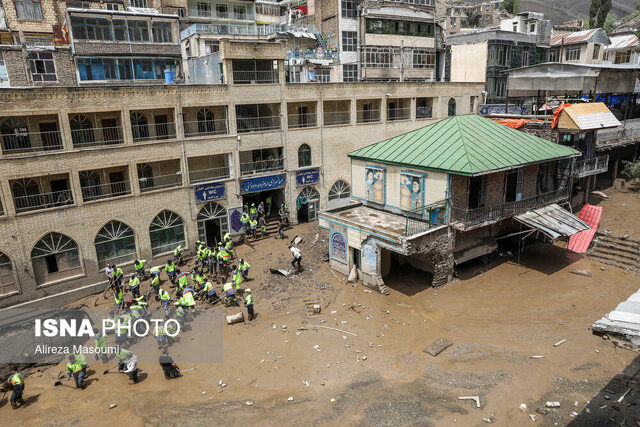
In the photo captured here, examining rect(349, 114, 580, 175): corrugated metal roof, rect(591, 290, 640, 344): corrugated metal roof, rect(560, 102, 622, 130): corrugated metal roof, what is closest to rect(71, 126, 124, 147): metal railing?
rect(349, 114, 580, 175): corrugated metal roof

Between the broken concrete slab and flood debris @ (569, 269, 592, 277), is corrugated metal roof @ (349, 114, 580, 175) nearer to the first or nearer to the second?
flood debris @ (569, 269, 592, 277)

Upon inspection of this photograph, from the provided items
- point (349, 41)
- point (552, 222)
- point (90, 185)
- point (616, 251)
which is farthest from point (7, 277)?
point (349, 41)

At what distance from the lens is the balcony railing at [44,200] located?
23.0 m

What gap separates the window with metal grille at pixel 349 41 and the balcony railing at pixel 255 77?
13.7 meters

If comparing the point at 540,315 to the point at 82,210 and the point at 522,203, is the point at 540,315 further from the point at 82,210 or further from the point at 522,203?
the point at 82,210

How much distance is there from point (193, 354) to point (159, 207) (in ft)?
37.7

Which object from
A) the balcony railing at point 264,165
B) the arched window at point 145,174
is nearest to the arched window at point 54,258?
the arched window at point 145,174

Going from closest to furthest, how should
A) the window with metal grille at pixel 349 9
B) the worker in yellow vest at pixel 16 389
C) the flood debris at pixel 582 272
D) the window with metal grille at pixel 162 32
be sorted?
the worker in yellow vest at pixel 16 389
the flood debris at pixel 582 272
the window with metal grille at pixel 162 32
the window with metal grille at pixel 349 9

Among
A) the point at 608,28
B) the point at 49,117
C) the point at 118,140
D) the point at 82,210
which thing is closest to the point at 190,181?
the point at 118,140

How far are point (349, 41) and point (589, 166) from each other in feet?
78.5

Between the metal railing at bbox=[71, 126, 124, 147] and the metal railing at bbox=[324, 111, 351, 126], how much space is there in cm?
1527

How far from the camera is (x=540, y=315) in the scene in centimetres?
1875

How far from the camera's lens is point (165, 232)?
26.8 m

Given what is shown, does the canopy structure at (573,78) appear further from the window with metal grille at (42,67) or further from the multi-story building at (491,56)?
the window with metal grille at (42,67)
